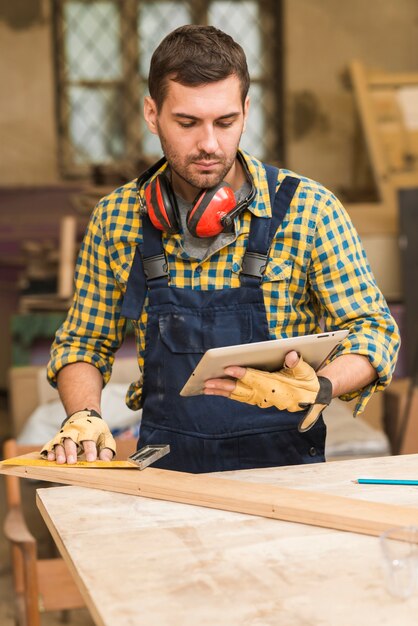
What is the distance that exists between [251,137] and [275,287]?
644 cm

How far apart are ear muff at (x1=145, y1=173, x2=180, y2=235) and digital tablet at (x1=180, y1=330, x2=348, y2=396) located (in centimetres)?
51

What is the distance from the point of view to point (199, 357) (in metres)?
2.28

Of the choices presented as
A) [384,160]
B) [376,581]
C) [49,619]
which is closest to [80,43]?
[384,160]

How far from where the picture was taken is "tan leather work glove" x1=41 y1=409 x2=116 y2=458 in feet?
6.64

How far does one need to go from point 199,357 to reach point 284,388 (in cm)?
38

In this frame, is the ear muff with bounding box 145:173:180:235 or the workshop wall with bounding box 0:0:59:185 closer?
the ear muff with bounding box 145:173:180:235

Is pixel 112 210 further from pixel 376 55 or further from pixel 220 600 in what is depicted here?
pixel 376 55

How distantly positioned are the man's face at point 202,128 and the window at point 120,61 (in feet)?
19.7

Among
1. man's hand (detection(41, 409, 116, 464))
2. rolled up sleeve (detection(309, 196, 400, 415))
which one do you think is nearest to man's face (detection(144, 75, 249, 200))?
rolled up sleeve (detection(309, 196, 400, 415))

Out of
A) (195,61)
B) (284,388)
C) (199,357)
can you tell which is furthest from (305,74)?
(284,388)

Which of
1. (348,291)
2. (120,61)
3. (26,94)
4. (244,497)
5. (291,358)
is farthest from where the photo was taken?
(120,61)

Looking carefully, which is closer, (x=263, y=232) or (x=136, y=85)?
(x=263, y=232)

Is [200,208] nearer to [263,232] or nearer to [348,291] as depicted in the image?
[263,232]

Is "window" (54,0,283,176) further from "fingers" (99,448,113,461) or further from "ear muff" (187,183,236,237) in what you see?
"fingers" (99,448,113,461)
